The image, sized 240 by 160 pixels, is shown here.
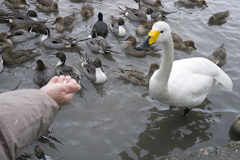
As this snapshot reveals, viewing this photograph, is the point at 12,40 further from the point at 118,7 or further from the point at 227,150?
the point at 227,150

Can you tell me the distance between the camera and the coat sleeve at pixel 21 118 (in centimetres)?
154

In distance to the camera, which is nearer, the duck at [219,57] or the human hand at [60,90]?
the human hand at [60,90]

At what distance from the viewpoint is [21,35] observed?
8.33 metres

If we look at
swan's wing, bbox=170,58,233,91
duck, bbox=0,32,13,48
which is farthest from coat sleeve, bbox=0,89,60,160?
duck, bbox=0,32,13,48

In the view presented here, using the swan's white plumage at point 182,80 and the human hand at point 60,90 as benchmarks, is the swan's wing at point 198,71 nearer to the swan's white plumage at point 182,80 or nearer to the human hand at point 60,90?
the swan's white plumage at point 182,80

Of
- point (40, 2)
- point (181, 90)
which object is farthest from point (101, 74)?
point (40, 2)

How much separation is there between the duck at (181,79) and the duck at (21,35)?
5257 mm

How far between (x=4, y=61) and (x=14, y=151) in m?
6.27

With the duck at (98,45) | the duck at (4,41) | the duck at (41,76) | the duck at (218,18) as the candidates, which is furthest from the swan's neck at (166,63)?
the duck at (218,18)

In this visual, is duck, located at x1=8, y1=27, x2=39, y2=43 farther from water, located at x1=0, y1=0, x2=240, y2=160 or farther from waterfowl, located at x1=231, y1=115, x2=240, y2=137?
waterfowl, located at x1=231, y1=115, x2=240, y2=137

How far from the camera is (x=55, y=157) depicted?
471 cm

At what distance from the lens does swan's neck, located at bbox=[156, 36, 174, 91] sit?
4633mm

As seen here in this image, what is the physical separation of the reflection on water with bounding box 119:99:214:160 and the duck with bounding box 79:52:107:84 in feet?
5.50

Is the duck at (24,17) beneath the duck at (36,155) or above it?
above
